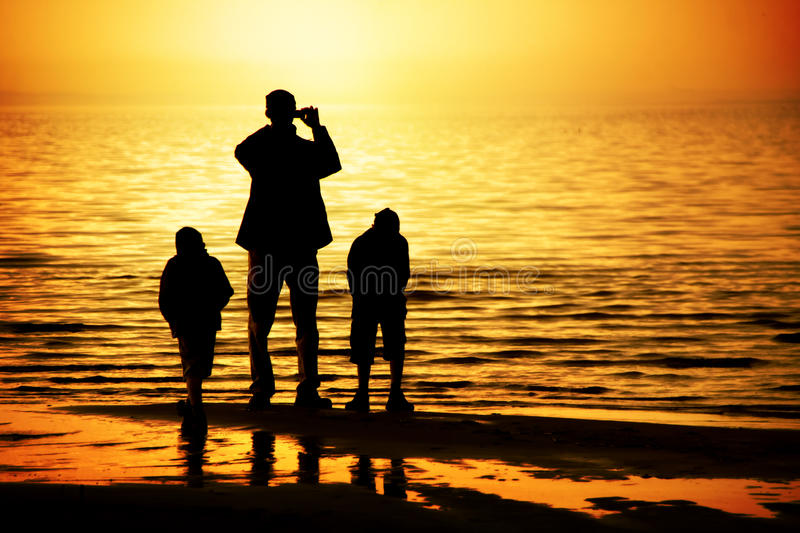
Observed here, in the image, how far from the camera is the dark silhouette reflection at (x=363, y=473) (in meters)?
5.96

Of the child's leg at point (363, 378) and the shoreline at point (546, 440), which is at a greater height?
the child's leg at point (363, 378)

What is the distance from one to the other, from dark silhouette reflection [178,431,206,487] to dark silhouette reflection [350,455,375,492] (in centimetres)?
85

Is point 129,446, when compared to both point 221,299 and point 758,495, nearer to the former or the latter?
point 221,299

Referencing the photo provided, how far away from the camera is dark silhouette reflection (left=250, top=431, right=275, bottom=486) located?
6.01 meters

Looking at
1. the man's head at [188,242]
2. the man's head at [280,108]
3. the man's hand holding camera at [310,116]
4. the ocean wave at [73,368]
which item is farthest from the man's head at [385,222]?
the ocean wave at [73,368]

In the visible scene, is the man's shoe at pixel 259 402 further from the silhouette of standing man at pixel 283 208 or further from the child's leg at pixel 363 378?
the child's leg at pixel 363 378

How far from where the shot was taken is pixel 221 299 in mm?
7004

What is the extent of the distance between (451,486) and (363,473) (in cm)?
56

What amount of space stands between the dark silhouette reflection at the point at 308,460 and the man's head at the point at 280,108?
2188 mm

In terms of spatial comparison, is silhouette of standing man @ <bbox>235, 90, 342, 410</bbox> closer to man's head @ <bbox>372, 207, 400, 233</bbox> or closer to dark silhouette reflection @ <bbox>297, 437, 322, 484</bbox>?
man's head @ <bbox>372, 207, 400, 233</bbox>

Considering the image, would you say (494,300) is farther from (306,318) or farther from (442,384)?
(306,318)

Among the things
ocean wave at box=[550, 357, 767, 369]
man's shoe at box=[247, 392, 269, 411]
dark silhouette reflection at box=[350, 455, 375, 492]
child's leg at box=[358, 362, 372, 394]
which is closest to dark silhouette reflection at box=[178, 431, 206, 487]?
man's shoe at box=[247, 392, 269, 411]

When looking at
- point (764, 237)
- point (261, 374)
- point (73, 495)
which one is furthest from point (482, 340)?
point (764, 237)

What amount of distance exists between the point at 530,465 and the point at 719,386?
179 inches
